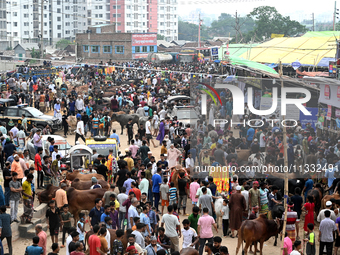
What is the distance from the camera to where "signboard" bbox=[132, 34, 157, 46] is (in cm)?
6576

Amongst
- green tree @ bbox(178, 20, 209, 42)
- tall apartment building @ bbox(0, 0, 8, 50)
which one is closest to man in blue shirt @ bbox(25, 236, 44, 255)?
tall apartment building @ bbox(0, 0, 8, 50)

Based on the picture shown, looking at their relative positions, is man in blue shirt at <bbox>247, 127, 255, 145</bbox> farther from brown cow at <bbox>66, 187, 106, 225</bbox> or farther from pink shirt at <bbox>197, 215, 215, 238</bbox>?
brown cow at <bbox>66, 187, 106, 225</bbox>

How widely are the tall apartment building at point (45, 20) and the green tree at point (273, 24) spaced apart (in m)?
38.0

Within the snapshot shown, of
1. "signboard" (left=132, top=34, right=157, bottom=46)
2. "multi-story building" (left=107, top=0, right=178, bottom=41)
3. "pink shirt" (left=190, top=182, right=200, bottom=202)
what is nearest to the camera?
"pink shirt" (left=190, top=182, right=200, bottom=202)

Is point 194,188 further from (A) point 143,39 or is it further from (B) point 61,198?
(A) point 143,39

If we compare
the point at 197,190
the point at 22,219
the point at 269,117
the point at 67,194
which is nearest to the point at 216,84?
the point at 269,117

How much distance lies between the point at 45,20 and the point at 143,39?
52899 millimetres

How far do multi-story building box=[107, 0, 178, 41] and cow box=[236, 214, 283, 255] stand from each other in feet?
315

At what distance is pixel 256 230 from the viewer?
31.9ft

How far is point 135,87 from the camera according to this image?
34.3m

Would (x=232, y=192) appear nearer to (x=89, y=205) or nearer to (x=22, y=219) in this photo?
(x=89, y=205)

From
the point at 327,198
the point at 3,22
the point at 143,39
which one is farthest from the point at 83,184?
the point at 3,22

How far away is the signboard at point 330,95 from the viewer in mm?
12164

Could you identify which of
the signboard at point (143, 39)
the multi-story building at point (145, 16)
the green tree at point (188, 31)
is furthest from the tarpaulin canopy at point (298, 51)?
the green tree at point (188, 31)
